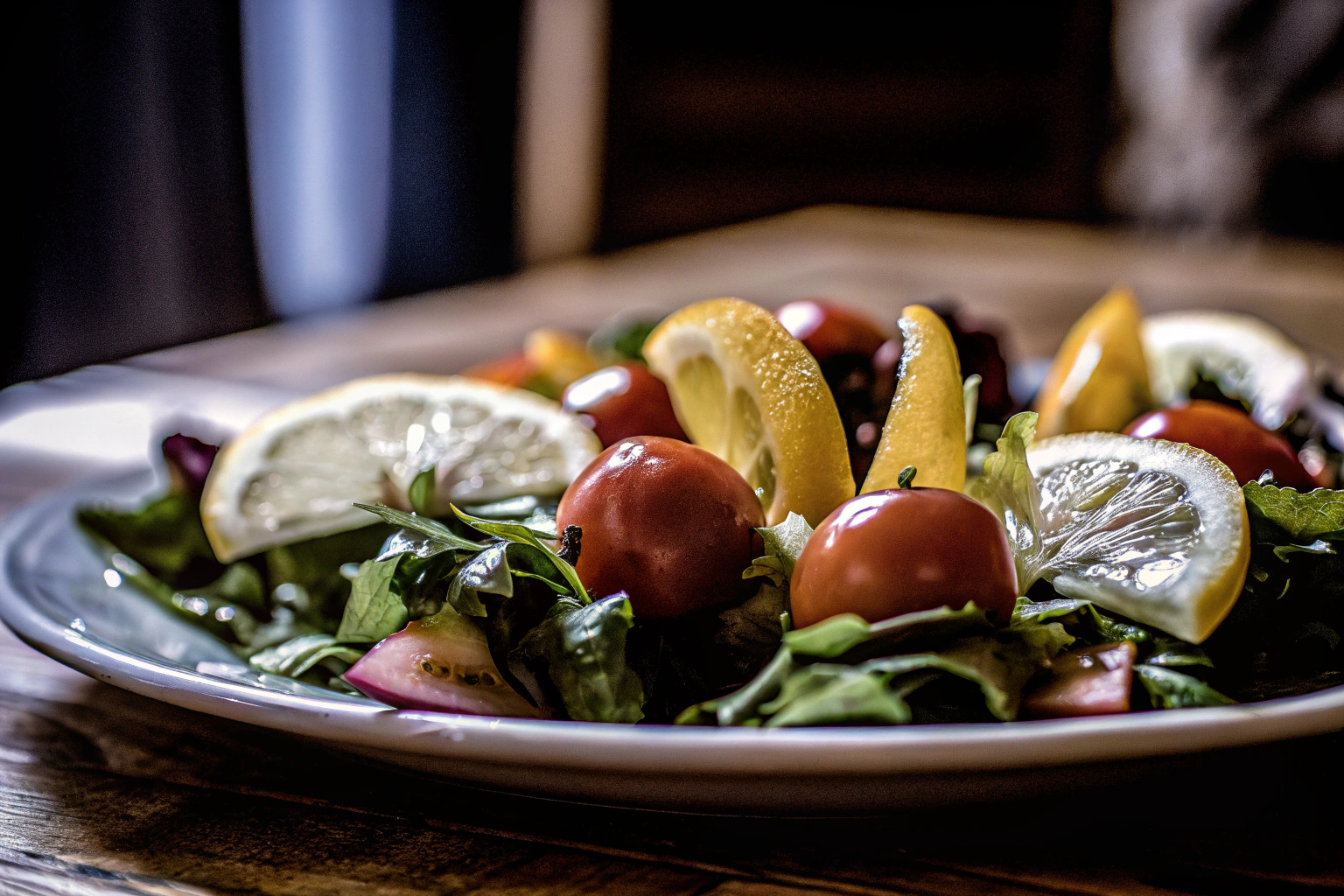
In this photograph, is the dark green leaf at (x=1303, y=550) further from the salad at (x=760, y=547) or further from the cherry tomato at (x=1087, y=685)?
the cherry tomato at (x=1087, y=685)

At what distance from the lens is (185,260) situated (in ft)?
11.6

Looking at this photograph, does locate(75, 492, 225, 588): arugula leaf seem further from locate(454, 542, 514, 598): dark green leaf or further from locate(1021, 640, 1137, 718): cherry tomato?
locate(1021, 640, 1137, 718): cherry tomato

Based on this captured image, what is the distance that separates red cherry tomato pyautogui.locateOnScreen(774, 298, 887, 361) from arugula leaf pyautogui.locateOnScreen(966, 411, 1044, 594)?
294 mm

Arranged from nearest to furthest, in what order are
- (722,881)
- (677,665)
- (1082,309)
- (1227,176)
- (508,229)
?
(722,881) < (677,665) < (1082,309) < (508,229) < (1227,176)

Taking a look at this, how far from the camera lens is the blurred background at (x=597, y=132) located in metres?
3.37

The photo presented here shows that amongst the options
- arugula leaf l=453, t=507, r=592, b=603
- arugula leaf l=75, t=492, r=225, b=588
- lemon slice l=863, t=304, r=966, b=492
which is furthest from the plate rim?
arugula leaf l=75, t=492, r=225, b=588

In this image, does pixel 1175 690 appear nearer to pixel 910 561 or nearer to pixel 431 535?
pixel 910 561

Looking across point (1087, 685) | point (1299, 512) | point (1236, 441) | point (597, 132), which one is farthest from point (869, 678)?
point (597, 132)

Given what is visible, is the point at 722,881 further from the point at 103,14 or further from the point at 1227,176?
the point at 1227,176

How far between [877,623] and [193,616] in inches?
23.1

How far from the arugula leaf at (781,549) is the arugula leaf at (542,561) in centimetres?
10

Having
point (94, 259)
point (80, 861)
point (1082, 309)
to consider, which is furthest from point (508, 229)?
point (80, 861)

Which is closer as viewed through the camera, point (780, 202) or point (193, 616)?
point (193, 616)

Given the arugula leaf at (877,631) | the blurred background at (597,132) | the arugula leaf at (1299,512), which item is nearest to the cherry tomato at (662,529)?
the arugula leaf at (877,631)
